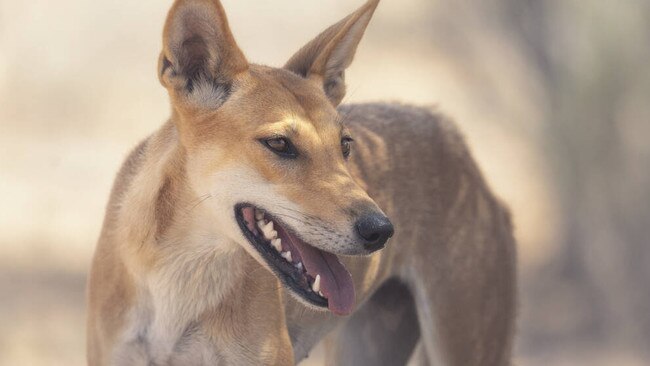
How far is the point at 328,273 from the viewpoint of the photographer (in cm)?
459

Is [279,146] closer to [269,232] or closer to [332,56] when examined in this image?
[269,232]

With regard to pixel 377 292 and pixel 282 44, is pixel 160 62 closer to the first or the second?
pixel 377 292

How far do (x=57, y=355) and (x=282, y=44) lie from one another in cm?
479

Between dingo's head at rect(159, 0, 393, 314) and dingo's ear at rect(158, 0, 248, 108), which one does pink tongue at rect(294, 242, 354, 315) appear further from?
dingo's ear at rect(158, 0, 248, 108)

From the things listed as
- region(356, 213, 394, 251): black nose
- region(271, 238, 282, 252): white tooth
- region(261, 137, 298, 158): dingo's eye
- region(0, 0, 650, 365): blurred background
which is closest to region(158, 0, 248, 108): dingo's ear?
region(261, 137, 298, 158): dingo's eye

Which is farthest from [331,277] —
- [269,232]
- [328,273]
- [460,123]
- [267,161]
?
[460,123]

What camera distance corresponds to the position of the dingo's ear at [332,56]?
200 inches

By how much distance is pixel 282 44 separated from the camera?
12.6 meters

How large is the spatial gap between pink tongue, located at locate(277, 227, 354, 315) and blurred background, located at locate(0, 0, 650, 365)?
456 cm

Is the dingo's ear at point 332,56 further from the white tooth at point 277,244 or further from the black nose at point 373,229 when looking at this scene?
the black nose at point 373,229

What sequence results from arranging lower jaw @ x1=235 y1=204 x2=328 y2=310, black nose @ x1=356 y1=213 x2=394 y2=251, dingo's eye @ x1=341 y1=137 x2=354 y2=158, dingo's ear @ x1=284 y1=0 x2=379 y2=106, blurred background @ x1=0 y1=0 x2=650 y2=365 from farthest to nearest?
blurred background @ x1=0 y1=0 x2=650 y2=365
dingo's ear @ x1=284 y1=0 x2=379 y2=106
dingo's eye @ x1=341 y1=137 x2=354 y2=158
lower jaw @ x1=235 y1=204 x2=328 y2=310
black nose @ x1=356 y1=213 x2=394 y2=251

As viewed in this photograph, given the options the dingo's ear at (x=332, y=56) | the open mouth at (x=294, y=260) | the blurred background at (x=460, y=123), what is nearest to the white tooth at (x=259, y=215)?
the open mouth at (x=294, y=260)

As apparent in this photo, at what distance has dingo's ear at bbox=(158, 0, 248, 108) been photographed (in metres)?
4.57

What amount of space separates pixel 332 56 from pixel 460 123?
429 centimetres
